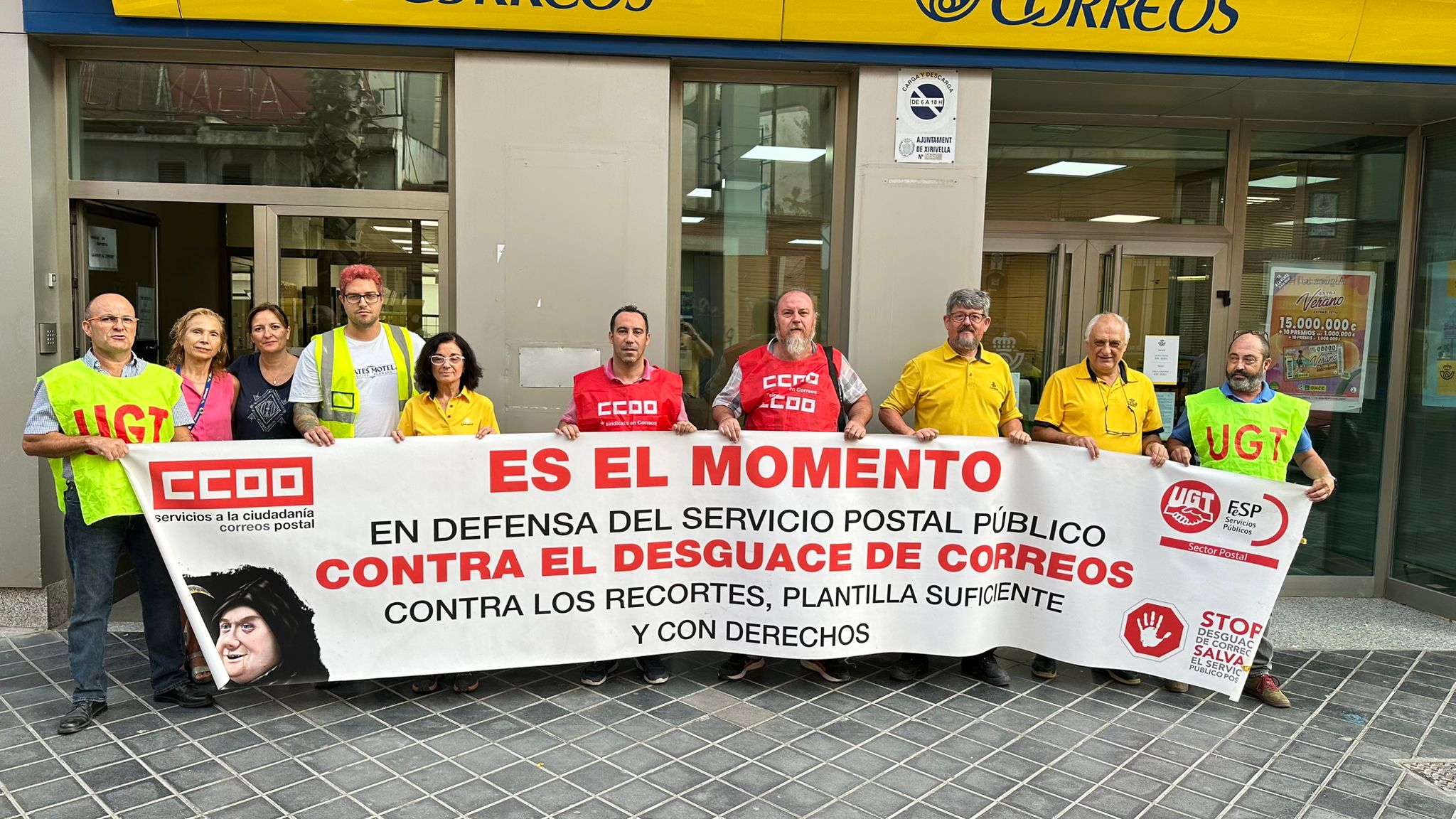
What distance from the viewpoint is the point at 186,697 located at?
4.39 m

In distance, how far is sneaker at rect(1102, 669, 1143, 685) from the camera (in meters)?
4.93

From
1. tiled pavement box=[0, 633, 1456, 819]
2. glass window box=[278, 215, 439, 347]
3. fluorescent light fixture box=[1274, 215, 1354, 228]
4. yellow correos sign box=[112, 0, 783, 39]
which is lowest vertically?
tiled pavement box=[0, 633, 1456, 819]

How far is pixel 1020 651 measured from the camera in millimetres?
5484

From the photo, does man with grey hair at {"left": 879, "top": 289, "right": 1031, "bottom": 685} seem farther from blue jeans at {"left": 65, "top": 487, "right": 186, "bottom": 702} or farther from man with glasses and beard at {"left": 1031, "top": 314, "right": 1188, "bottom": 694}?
blue jeans at {"left": 65, "top": 487, "right": 186, "bottom": 702}

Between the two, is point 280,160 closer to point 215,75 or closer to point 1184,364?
point 215,75

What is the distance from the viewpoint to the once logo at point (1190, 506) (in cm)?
460

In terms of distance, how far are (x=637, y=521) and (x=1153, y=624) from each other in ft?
8.14

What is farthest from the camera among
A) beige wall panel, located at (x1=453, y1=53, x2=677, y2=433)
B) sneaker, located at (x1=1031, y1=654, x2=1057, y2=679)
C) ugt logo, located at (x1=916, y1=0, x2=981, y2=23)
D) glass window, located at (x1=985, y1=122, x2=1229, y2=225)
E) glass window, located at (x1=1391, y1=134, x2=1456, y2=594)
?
glass window, located at (x1=985, y1=122, x2=1229, y2=225)

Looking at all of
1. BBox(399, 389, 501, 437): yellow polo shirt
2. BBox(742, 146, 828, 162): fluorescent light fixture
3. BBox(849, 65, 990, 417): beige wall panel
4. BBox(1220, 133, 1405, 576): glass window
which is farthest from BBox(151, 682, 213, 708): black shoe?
BBox(1220, 133, 1405, 576): glass window

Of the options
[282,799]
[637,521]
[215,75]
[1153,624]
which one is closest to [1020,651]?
[1153,624]

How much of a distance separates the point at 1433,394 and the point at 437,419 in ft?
20.8

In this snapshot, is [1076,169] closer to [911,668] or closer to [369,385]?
Result: [911,668]

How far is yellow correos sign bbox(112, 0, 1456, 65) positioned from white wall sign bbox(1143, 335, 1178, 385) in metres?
1.88

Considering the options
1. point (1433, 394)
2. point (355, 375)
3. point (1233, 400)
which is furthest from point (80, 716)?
point (1433, 394)
